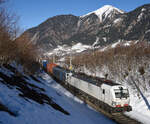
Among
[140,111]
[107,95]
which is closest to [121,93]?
[107,95]

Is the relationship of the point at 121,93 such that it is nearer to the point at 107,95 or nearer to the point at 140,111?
the point at 107,95

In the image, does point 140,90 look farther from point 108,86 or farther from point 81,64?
point 81,64

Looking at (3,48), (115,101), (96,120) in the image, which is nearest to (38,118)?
(96,120)

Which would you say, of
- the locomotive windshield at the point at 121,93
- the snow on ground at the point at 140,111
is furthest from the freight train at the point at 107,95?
the snow on ground at the point at 140,111

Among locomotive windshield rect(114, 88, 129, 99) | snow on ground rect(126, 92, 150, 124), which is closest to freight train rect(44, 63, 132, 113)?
locomotive windshield rect(114, 88, 129, 99)

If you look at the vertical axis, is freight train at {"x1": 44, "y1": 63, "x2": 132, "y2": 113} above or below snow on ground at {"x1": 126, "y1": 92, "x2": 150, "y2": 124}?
above

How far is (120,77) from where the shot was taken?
1328 inches

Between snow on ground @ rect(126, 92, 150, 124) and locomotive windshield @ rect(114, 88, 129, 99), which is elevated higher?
locomotive windshield @ rect(114, 88, 129, 99)

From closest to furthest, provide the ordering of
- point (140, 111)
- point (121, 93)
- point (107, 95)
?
point (121, 93)
point (107, 95)
point (140, 111)

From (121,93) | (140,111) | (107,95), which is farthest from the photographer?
(140,111)

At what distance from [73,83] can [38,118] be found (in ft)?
62.0

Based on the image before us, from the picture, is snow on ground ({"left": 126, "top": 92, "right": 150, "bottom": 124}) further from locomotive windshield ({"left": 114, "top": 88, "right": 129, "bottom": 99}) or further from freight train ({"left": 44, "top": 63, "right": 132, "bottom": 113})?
locomotive windshield ({"left": 114, "top": 88, "right": 129, "bottom": 99})

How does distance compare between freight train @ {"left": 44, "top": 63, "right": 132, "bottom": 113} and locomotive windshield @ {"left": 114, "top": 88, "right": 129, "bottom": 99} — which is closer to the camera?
freight train @ {"left": 44, "top": 63, "right": 132, "bottom": 113}

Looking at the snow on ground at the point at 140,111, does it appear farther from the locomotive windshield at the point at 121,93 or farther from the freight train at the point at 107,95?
the locomotive windshield at the point at 121,93
